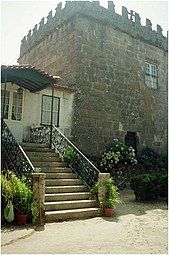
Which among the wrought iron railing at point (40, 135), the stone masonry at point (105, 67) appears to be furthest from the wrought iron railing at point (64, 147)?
the stone masonry at point (105, 67)

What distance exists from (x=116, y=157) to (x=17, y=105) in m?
5.33

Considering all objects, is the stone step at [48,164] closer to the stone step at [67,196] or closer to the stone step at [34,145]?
the stone step at [34,145]

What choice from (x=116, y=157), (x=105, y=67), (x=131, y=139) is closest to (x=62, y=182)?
(x=116, y=157)

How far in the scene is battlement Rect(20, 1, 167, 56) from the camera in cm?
1568

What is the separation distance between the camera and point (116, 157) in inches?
554

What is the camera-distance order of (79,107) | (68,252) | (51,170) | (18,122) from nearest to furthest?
(68,252) < (51,170) < (18,122) < (79,107)

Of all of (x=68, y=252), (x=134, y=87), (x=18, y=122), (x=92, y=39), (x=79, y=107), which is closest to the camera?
(x=68, y=252)

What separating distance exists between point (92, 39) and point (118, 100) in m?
3.59

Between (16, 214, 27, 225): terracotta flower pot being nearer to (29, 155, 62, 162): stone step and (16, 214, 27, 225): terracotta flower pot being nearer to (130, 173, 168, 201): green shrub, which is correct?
(29, 155, 62, 162): stone step

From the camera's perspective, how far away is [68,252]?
496 cm

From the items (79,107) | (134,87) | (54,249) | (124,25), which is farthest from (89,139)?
(54,249)

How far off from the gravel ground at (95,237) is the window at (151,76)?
11119 mm

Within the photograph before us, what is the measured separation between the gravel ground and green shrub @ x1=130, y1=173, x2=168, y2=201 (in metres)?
2.63

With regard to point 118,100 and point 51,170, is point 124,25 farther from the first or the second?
point 51,170
